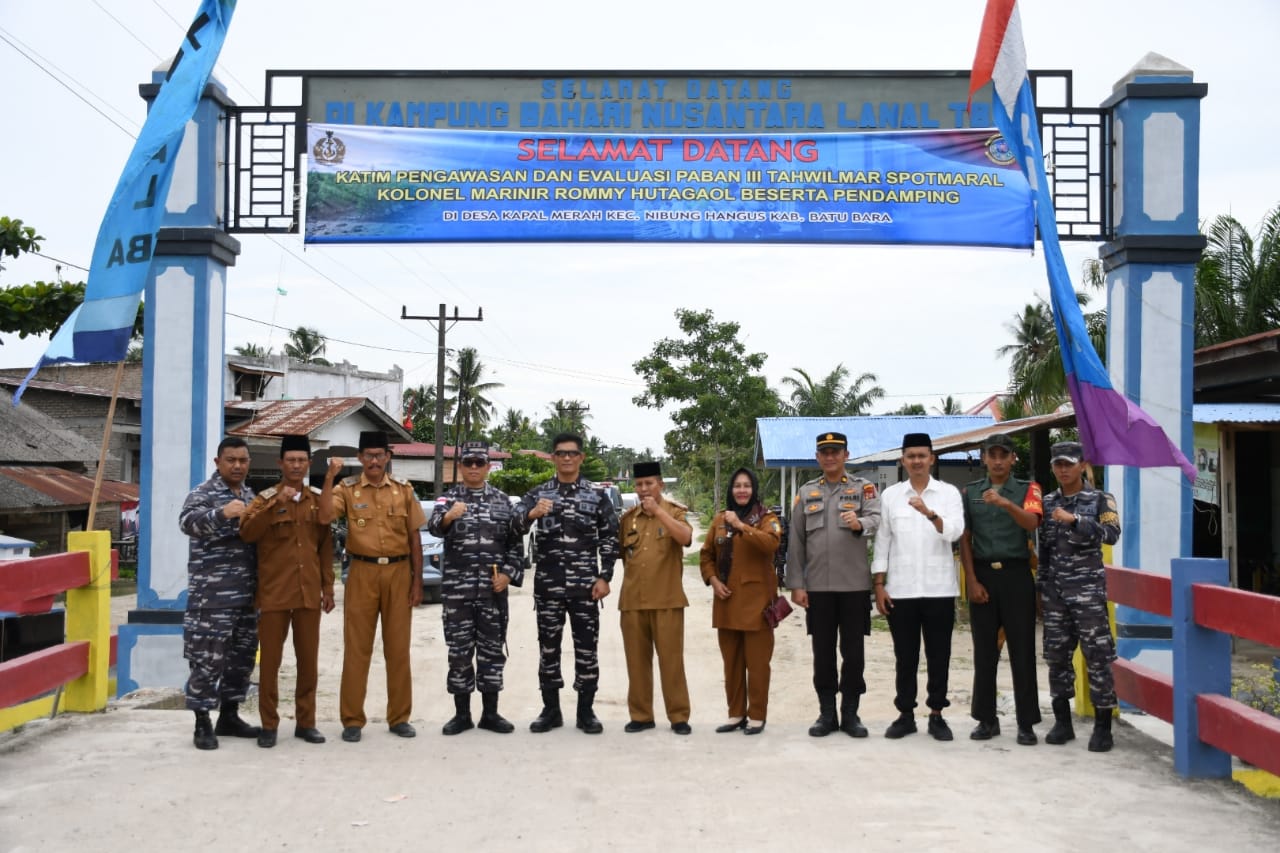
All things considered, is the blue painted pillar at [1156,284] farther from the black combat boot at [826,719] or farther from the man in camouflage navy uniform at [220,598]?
the man in camouflage navy uniform at [220,598]

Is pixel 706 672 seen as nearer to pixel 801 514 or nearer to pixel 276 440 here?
pixel 801 514

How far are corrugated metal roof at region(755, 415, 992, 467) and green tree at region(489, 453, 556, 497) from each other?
9.68m

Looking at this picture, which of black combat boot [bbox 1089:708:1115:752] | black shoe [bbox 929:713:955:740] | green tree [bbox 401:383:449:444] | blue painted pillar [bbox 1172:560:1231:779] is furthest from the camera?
green tree [bbox 401:383:449:444]

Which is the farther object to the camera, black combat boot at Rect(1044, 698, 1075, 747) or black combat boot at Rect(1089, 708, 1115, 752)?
black combat boot at Rect(1044, 698, 1075, 747)

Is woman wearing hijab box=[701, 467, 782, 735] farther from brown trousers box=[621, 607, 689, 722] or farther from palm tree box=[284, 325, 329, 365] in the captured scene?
palm tree box=[284, 325, 329, 365]

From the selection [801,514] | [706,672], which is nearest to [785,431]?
[706,672]

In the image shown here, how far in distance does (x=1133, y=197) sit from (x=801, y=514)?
344 centimetres

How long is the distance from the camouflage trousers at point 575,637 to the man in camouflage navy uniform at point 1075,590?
7.94 feet

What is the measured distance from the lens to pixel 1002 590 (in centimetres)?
573

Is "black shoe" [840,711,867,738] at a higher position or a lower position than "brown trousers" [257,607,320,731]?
A: lower

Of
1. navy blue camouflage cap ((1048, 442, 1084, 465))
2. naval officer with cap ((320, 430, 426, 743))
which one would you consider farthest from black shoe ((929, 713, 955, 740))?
naval officer with cap ((320, 430, 426, 743))

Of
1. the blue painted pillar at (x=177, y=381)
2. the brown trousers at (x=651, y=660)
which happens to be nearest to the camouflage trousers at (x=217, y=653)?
the blue painted pillar at (x=177, y=381)

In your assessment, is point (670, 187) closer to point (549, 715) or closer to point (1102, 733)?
point (549, 715)

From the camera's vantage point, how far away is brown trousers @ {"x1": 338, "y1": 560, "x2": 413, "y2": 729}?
5875 mm
